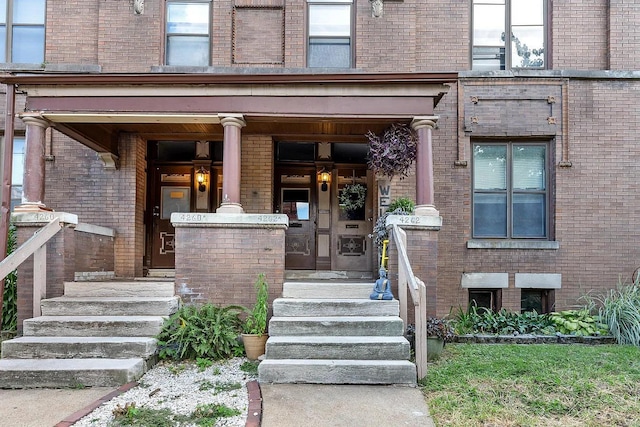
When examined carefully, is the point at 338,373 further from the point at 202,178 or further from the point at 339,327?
the point at 202,178

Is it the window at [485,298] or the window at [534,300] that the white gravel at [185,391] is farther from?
the window at [534,300]

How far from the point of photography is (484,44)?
876 centimetres

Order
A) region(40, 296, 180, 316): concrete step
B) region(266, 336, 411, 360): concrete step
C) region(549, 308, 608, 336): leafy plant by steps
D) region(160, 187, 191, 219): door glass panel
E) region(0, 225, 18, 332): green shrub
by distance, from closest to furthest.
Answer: region(266, 336, 411, 360): concrete step, region(40, 296, 180, 316): concrete step, region(0, 225, 18, 332): green shrub, region(549, 308, 608, 336): leafy plant by steps, region(160, 187, 191, 219): door glass panel

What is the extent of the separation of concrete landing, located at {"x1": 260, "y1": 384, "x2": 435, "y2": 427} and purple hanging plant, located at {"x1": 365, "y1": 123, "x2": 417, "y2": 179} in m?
3.38

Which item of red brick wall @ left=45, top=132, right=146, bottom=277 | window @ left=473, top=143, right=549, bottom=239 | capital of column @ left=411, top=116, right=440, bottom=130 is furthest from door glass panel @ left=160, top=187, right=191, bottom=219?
window @ left=473, top=143, right=549, bottom=239

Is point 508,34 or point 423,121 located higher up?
point 508,34

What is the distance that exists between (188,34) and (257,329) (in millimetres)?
5961

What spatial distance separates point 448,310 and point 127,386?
5406 millimetres

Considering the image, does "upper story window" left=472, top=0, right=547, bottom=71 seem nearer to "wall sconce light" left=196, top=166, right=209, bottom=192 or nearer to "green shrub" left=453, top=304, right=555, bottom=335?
"green shrub" left=453, top=304, right=555, bottom=335

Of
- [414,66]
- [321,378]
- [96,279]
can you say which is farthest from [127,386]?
[414,66]

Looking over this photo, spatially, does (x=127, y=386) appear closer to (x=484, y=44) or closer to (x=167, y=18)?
(x=167, y=18)

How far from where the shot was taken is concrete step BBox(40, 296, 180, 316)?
6.02 meters

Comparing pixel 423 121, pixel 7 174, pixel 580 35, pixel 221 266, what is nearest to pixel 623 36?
pixel 580 35

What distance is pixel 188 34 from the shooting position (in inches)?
346
